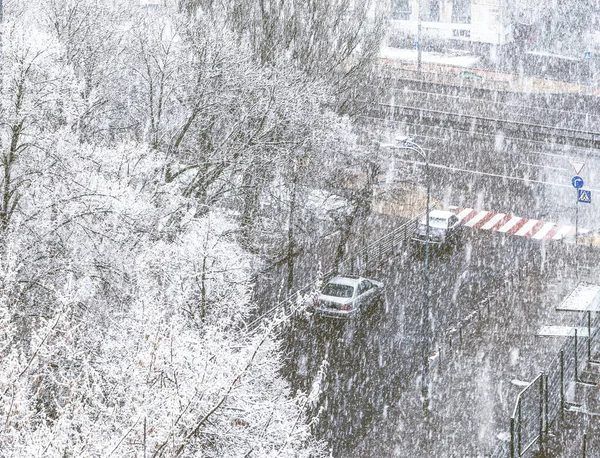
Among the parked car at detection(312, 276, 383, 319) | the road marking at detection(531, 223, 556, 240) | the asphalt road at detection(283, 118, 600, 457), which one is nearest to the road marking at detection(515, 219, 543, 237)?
the road marking at detection(531, 223, 556, 240)

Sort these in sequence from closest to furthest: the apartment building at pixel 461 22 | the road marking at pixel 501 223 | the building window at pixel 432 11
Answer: the road marking at pixel 501 223 → the apartment building at pixel 461 22 → the building window at pixel 432 11

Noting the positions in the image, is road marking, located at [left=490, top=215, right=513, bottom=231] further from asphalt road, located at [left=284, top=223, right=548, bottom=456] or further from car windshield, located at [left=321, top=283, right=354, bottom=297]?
car windshield, located at [left=321, top=283, right=354, bottom=297]

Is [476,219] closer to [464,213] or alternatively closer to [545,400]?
[464,213]

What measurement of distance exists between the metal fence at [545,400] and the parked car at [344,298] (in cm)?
755

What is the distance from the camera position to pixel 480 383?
74.5 feet

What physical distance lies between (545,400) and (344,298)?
9625mm

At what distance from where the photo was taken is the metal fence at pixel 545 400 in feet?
53.7

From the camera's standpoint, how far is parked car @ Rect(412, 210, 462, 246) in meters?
31.5

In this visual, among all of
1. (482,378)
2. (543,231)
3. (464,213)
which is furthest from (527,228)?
(482,378)

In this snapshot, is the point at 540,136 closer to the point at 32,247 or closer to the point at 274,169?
the point at 274,169

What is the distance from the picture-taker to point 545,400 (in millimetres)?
17109

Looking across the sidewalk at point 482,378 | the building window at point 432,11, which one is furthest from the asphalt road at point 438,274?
the building window at point 432,11

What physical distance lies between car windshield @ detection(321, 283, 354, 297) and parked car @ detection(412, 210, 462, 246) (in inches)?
232

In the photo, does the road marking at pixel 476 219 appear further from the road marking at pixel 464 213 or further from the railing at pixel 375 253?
the railing at pixel 375 253
